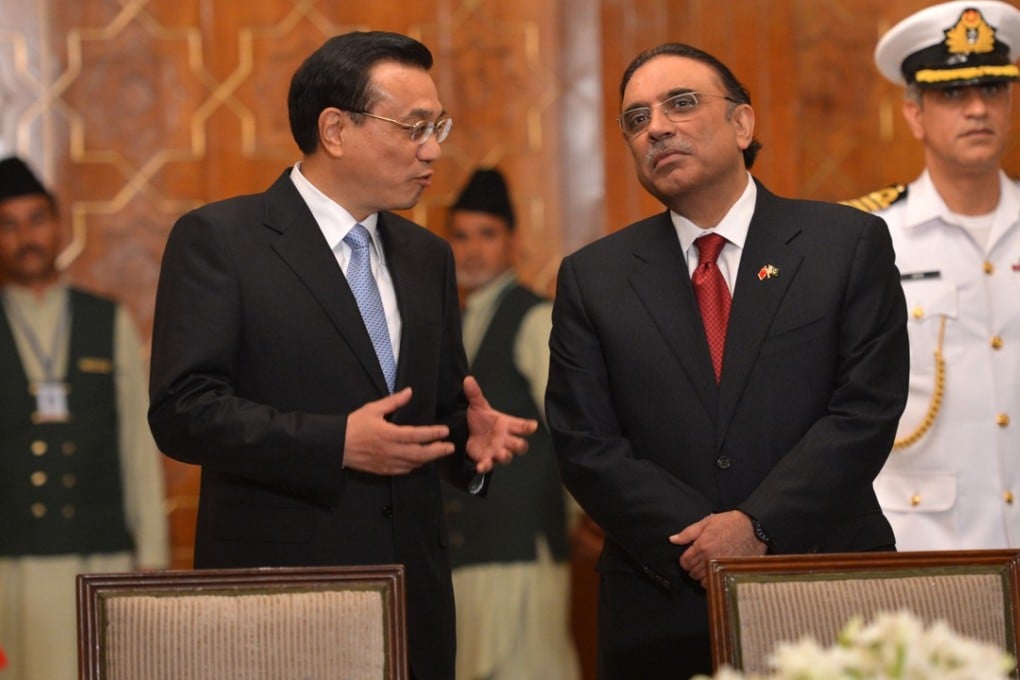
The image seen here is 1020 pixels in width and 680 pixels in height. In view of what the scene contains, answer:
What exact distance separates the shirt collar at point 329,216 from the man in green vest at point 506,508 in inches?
74.5

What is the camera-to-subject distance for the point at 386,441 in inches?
95.7

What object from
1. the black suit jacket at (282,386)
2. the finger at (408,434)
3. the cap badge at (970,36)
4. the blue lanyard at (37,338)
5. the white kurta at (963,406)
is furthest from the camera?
the blue lanyard at (37,338)

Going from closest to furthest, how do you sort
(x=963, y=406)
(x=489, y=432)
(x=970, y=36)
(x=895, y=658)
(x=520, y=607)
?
(x=895, y=658), (x=489, y=432), (x=963, y=406), (x=970, y=36), (x=520, y=607)

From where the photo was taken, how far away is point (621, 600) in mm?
2654

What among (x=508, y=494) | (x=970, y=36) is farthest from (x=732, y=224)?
(x=508, y=494)

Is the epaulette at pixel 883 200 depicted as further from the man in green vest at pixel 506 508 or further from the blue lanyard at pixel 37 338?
the blue lanyard at pixel 37 338

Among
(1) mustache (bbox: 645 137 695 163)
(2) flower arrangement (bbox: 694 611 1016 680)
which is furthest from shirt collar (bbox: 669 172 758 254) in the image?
(2) flower arrangement (bbox: 694 611 1016 680)

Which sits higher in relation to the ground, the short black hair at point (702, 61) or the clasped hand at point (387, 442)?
the short black hair at point (702, 61)

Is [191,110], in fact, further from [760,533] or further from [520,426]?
[760,533]

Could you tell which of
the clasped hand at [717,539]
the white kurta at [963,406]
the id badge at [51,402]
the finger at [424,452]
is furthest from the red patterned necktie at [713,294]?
the id badge at [51,402]

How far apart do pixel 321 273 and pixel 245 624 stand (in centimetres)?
86

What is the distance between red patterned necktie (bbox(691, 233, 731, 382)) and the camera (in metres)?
2.70

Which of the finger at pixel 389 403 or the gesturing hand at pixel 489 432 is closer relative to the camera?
the finger at pixel 389 403

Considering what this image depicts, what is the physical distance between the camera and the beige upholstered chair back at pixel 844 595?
1953 millimetres
